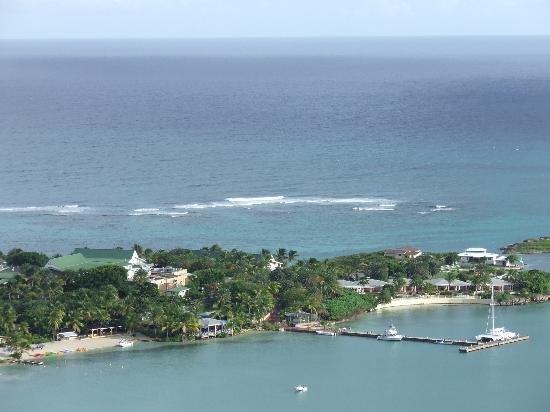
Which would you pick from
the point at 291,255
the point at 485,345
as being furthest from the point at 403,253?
the point at 485,345

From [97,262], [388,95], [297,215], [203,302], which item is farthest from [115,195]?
[388,95]

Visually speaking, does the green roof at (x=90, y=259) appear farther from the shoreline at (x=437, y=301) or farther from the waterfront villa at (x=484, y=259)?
the waterfront villa at (x=484, y=259)

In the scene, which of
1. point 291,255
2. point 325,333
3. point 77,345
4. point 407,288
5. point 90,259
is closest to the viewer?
point 77,345

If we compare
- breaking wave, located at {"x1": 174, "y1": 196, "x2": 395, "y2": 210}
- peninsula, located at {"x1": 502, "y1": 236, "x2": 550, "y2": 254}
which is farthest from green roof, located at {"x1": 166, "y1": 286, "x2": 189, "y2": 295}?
breaking wave, located at {"x1": 174, "y1": 196, "x2": 395, "y2": 210}

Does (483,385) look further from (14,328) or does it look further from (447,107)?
(447,107)

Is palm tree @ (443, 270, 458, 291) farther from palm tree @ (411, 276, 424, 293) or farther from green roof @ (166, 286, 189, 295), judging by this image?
green roof @ (166, 286, 189, 295)

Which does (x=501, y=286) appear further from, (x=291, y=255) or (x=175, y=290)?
(x=175, y=290)
